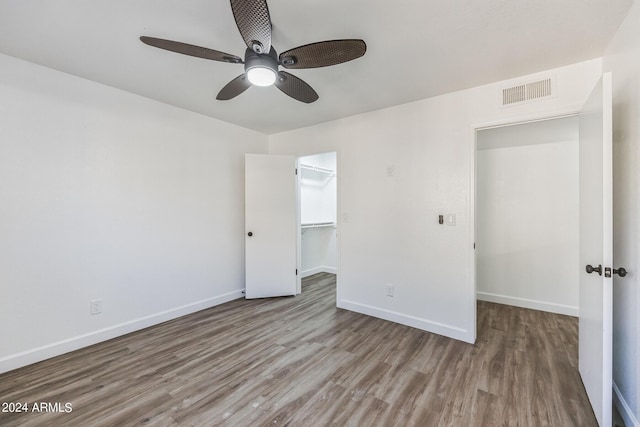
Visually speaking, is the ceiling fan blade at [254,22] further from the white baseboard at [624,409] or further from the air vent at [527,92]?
the white baseboard at [624,409]

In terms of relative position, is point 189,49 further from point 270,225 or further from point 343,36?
point 270,225

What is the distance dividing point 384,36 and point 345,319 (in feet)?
9.09

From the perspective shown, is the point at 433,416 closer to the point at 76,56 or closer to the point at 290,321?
the point at 290,321

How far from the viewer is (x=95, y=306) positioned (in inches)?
99.2

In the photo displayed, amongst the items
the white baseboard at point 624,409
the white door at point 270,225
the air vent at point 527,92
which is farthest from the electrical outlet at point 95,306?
the air vent at point 527,92

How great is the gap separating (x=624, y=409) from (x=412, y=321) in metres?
1.56

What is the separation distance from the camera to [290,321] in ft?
9.98

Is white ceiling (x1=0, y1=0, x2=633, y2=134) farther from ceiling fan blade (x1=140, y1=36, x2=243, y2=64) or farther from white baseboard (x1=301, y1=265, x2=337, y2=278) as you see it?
white baseboard (x1=301, y1=265, x2=337, y2=278)

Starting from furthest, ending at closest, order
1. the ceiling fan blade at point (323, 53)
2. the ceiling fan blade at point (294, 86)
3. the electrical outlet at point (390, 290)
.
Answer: the electrical outlet at point (390, 290), the ceiling fan blade at point (294, 86), the ceiling fan blade at point (323, 53)

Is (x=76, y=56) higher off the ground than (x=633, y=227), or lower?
higher

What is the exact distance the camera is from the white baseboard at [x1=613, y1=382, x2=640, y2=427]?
4.84 feet

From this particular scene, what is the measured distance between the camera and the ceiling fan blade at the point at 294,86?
5.92 ft

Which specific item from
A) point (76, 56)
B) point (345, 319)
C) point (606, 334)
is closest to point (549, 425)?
point (606, 334)

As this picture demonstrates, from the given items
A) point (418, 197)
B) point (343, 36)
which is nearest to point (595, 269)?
point (418, 197)
